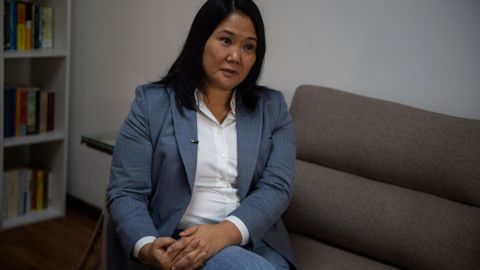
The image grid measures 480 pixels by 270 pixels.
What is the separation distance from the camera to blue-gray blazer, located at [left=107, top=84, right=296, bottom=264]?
1753 millimetres

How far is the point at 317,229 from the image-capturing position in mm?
A: 2025

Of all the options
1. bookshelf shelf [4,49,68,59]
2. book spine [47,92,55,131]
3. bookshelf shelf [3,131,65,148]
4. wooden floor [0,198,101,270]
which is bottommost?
wooden floor [0,198,101,270]

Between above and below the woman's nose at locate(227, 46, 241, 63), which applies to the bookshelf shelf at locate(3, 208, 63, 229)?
below

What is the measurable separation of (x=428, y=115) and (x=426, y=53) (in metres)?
0.26

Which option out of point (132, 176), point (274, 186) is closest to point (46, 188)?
point (132, 176)

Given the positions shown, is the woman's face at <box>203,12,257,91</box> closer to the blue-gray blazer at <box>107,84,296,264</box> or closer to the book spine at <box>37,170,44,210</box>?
the blue-gray blazer at <box>107,84,296,264</box>

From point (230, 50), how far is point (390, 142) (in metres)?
0.58

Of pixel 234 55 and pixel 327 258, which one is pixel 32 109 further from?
pixel 327 258

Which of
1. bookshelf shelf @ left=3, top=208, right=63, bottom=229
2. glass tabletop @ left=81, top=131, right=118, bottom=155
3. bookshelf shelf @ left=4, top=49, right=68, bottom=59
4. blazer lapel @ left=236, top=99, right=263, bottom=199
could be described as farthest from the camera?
bookshelf shelf @ left=3, top=208, right=63, bottom=229

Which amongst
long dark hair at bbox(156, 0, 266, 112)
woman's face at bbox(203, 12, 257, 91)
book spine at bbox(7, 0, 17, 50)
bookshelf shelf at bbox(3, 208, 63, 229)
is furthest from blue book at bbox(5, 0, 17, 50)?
woman's face at bbox(203, 12, 257, 91)

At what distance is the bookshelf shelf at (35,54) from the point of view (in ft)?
9.26

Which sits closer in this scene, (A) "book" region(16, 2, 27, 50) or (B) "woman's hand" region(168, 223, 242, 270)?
(B) "woman's hand" region(168, 223, 242, 270)

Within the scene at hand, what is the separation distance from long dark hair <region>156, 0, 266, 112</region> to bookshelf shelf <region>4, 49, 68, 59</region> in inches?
48.3

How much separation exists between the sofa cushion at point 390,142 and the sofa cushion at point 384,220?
41 mm
